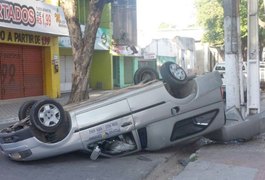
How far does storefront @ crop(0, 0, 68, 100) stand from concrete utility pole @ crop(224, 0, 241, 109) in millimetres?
9653

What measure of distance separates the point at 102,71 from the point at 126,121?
67.0ft

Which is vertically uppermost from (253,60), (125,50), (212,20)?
(212,20)

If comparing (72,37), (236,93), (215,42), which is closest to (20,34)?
(72,37)

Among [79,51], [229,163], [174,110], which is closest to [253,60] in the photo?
[174,110]

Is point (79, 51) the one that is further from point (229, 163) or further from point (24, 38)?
point (24, 38)

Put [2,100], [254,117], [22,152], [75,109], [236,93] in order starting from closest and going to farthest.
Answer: [22,152], [75,109], [254,117], [236,93], [2,100]

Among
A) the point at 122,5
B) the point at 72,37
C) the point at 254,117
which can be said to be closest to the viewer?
the point at 254,117

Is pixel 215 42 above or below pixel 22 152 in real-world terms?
above

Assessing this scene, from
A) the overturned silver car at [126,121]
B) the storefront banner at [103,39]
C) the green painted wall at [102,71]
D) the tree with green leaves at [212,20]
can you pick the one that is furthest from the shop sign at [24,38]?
the tree with green leaves at [212,20]

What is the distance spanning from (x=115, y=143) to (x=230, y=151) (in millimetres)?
2139

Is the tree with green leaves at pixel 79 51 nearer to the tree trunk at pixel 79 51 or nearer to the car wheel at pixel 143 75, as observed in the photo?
the tree trunk at pixel 79 51

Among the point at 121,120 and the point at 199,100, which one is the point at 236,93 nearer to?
the point at 199,100

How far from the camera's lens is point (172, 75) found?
759cm

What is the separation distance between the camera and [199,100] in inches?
301
